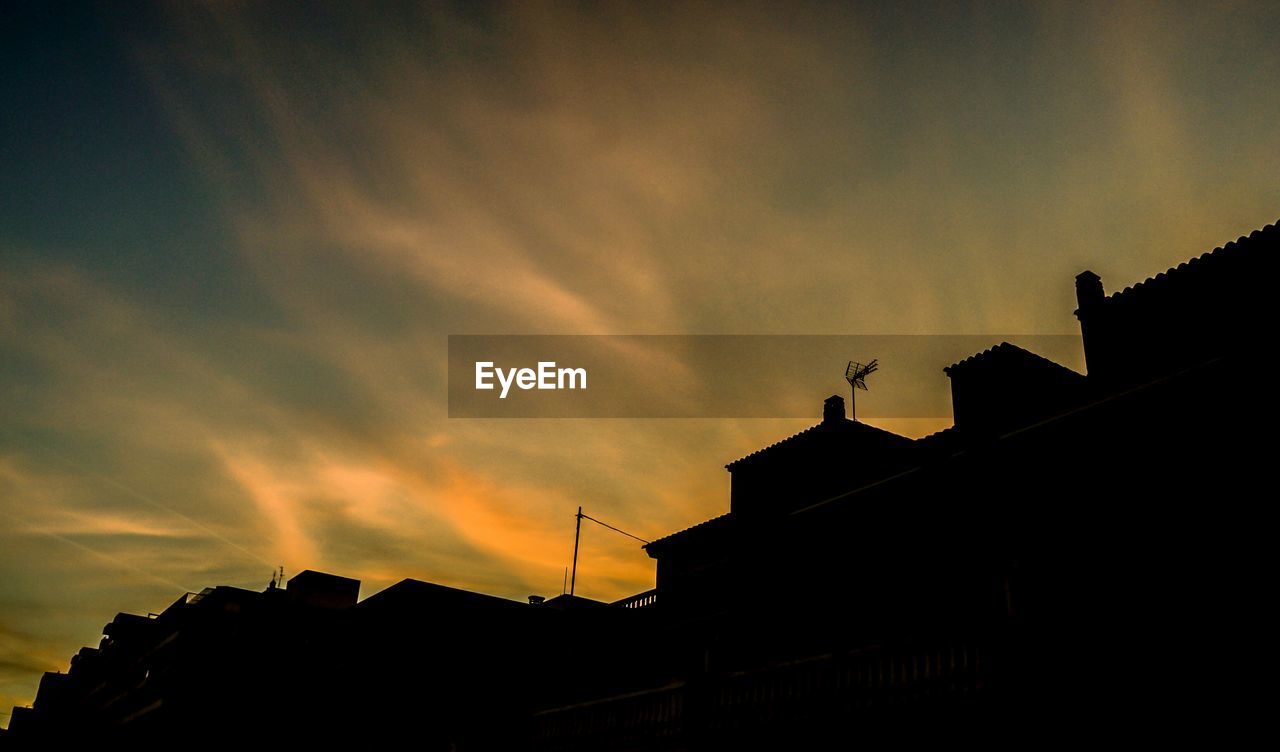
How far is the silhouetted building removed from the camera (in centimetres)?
1008

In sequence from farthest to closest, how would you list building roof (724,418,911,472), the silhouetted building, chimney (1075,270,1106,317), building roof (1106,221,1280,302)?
building roof (724,418,911,472) → chimney (1075,270,1106,317) → building roof (1106,221,1280,302) → the silhouetted building

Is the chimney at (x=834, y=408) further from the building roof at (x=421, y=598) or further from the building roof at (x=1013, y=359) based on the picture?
the building roof at (x=421, y=598)

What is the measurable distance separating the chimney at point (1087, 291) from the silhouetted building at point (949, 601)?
0.35ft

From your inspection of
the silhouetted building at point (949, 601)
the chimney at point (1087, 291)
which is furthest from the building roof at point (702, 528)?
the chimney at point (1087, 291)

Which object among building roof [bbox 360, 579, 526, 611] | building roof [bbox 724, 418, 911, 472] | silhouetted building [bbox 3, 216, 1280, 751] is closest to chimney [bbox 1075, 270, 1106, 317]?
silhouetted building [bbox 3, 216, 1280, 751]

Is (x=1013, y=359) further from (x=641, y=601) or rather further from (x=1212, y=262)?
(x=641, y=601)

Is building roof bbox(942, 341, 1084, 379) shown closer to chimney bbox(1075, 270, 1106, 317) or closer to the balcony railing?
chimney bbox(1075, 270, 1106, 317)

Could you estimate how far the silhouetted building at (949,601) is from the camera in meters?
10.1

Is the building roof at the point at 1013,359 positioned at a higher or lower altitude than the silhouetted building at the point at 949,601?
higher

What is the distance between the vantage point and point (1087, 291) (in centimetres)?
2416

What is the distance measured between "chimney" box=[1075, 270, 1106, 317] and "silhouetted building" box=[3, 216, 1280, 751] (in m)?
0.11

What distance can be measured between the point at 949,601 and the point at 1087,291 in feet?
39.7

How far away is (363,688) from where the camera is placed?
3027 cm

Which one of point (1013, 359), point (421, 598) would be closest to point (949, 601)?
point (1013, 359)
